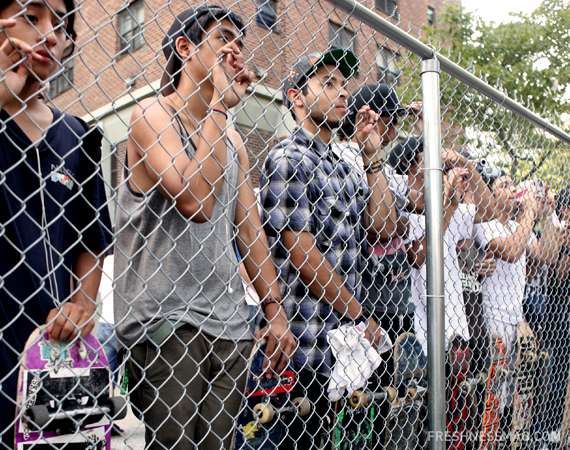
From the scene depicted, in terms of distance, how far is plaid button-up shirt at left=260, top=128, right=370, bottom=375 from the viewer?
2098mm

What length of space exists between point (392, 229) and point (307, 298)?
0.81 metres

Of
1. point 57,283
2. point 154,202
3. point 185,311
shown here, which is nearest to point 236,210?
point 154,202

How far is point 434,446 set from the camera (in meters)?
1.95

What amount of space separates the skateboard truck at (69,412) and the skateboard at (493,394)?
95.1 inches

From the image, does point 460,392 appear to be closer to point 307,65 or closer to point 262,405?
point 262,405

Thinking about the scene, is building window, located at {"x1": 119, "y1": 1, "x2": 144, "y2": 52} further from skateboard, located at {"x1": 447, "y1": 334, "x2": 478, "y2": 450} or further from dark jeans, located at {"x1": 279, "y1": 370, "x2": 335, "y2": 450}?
dark jeans, located at {"x1": 279, "y1": 370, "x2": 335, "y2": 450}

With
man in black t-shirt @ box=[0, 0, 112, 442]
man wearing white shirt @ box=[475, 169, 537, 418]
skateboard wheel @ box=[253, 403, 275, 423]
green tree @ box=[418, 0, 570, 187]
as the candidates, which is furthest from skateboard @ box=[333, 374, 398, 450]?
green tree @ box=[418, 0, 570, 187]

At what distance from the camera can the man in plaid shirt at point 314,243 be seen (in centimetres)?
209

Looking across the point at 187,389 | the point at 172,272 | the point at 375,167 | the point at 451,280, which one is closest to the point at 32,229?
the point at 172,272

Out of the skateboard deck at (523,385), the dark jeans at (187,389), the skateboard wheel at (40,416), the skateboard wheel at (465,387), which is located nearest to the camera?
the skateboard wheel at (40,416)

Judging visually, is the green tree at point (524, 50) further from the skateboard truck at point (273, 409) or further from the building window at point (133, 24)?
the skateboard truck at point (273, 409)

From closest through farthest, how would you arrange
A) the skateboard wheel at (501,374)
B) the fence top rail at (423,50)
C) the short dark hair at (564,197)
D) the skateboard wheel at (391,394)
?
the fence top rail at (423,50) < the skateboard wheel at (391,394) < the skateboard wheel at (501,374) < the short dark hair at (564,197)

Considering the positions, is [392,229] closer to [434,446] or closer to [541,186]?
[434,446]

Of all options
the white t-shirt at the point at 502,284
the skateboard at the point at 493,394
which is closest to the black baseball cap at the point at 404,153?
the white t-shirt at the point at 502,284
